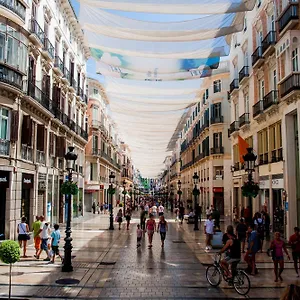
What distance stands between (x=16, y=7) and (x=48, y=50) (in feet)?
23.2

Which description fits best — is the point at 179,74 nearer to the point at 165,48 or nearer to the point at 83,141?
the point at 165,48

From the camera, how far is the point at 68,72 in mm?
34906

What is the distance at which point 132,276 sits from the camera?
12820mm

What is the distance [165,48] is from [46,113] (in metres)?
9.23

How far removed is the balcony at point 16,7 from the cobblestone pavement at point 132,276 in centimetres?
1144

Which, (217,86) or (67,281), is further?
(217,86)

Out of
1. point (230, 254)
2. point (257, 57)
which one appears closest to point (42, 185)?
point (257, 57)

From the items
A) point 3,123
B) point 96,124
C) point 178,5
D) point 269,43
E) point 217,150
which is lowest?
point 3,123

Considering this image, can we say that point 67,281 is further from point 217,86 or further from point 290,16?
point 217,86

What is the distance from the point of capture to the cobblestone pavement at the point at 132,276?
34.9 ft

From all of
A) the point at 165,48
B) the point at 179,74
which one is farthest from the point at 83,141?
the point at 165,48

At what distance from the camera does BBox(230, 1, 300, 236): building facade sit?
66.6ft

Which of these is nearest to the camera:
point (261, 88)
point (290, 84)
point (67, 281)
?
point (67, 281)

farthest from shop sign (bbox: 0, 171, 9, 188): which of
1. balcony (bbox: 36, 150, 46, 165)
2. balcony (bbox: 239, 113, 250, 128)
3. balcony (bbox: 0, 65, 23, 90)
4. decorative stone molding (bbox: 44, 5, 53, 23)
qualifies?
balcony (bbox: 239, 113, 250, 128)
